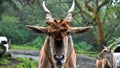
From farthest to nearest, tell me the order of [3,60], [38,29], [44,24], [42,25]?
[42,25] < [44,24] < [3,60] < [38,29]

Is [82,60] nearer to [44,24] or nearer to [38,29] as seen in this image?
[38,29]

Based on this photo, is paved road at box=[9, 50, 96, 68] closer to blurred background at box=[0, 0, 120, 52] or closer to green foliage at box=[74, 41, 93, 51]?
blurred background at box=[0, 0, 120, 52]

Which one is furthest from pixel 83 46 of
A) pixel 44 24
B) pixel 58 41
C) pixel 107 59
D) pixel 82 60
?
pixel 58 41

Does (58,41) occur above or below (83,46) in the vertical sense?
above

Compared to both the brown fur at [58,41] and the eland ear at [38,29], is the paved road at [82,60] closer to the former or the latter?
the brown fur at [58,41]

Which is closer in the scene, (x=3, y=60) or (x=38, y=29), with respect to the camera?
(x=38, y=29)

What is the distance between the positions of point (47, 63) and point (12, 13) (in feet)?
172

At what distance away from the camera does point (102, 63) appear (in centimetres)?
1513

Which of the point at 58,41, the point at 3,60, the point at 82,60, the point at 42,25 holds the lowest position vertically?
the point at 82,60

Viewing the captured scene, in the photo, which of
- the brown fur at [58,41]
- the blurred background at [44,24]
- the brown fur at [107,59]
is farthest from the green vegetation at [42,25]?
the brown fur at [58,41]

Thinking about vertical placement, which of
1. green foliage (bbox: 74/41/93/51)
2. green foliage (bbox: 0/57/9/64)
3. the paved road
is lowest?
green foliage (bbox: 74/41/93/51)

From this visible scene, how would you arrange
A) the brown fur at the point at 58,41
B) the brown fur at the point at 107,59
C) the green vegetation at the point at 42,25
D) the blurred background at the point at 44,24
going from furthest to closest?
the green vegetation at the point at 42,25, the blurred background at the point at 44,24, the brown fur at the point at 107,59, the brown fur at the point at 58,41

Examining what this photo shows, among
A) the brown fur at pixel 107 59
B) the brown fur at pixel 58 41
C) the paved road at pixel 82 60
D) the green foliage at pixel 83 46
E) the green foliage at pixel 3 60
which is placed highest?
the brown fur at pixel 58 41

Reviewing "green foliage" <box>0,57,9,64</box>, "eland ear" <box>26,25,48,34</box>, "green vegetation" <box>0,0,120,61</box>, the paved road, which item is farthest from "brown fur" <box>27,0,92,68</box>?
"green vegetation" <box>0,0,120,61</box>
